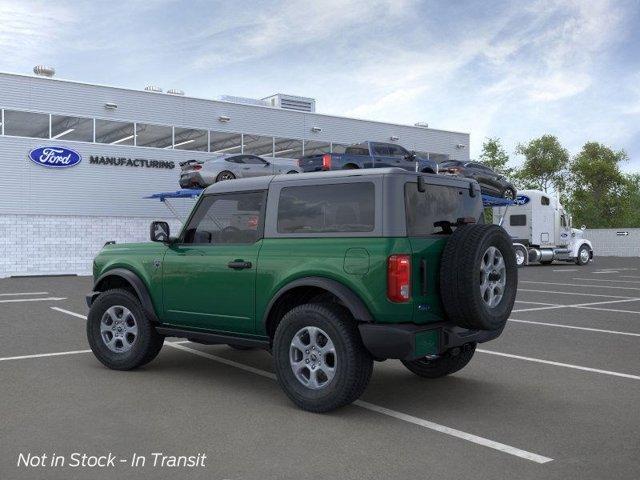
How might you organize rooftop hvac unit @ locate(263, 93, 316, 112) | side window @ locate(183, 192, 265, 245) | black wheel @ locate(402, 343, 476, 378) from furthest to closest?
rooftop hvac unit @ locate(263, 93, 316, 112) < black wheel @ locate(402, 343, 476, 378) < side window @ locate(183, 192, 265, 245)

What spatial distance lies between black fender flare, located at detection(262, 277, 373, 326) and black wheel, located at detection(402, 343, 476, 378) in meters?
1.45

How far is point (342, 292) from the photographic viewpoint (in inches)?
205

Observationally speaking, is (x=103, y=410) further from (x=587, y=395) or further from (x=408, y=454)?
(x=587, y=395)

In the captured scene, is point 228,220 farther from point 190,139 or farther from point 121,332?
point 190,139

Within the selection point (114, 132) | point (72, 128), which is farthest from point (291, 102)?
point (72, 128)

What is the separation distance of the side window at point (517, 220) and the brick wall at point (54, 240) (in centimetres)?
1653

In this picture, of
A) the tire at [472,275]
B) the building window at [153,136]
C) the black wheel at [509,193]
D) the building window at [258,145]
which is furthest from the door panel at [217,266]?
the building window at [258,145]

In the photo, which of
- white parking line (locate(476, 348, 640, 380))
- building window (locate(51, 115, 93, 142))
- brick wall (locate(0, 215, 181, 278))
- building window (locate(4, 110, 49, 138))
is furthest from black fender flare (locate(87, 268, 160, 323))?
building window (locate(51, 115, 93, 142))

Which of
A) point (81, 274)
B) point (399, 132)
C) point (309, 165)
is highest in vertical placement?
point (399, 132)

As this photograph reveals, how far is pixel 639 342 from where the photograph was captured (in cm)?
880

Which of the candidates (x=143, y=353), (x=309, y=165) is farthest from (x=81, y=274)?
(x=143, y=353)

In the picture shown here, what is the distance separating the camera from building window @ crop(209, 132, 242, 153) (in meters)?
30.3

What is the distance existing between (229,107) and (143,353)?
25.2 metres

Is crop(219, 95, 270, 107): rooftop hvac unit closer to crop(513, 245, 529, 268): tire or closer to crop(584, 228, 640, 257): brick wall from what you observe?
crop(513, 245, 529, 268): tire
